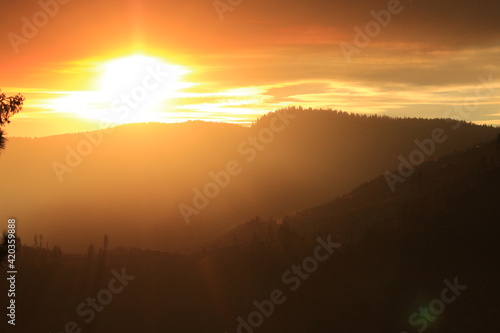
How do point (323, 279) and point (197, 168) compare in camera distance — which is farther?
point (197, 168)

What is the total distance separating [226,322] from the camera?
48062 millimetres

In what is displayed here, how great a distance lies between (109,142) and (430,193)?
13168 centimetres

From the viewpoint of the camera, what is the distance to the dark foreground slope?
45719 millimetres

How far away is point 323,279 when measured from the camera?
5109 centimetres

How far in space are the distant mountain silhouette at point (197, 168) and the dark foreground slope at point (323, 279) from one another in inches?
2758

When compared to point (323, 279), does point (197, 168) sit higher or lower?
higher

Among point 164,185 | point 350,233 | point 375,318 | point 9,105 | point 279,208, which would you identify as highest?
point 164,185

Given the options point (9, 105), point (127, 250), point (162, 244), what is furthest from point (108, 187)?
point (9, 105)

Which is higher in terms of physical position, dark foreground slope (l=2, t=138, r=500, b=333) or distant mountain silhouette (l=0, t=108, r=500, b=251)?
distant mountain silhouette (l=0, t=108, r=500, b=251)

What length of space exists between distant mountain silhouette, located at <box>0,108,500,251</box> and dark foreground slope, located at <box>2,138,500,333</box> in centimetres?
7006

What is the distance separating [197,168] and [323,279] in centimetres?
11716

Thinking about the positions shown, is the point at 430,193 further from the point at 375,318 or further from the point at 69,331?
the point at 69,331

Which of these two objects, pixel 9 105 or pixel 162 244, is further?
pixel 162 244

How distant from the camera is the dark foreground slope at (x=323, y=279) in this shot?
4572cm
